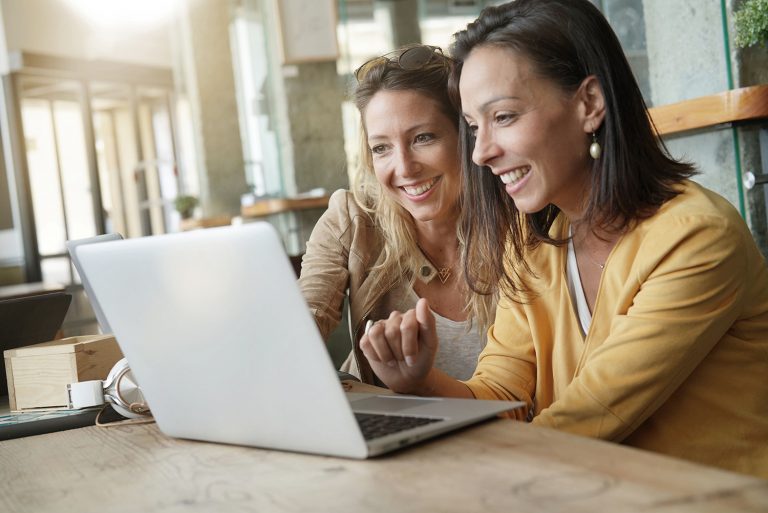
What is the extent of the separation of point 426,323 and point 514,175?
0.41 metres

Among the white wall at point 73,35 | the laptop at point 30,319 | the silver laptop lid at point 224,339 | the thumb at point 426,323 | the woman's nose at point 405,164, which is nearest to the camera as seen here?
the silver laptop lid at point 224,339

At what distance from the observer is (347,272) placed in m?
2.09

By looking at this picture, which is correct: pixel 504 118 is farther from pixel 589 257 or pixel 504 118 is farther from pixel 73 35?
pixel 73 35

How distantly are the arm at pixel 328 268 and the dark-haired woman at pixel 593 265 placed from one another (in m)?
0.50

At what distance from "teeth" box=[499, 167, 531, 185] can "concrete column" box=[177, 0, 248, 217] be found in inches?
282

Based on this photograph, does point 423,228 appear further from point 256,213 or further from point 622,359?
point 256,213

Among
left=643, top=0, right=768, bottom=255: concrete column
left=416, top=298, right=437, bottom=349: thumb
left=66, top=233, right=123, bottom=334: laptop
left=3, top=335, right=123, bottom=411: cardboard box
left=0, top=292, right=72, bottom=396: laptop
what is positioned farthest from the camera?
left=643, top=0, right=768, bottom=255: concrete column

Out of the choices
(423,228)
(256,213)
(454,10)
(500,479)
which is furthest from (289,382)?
(454,10)

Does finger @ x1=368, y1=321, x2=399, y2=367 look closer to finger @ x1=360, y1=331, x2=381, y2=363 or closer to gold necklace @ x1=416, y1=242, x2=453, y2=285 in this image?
finger @ x1=360, y1=331, x2=381, y2=363

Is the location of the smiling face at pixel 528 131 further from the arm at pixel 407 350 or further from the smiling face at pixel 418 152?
the smiling face at pixel 418 152

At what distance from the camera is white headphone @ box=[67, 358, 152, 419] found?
135 centimetres

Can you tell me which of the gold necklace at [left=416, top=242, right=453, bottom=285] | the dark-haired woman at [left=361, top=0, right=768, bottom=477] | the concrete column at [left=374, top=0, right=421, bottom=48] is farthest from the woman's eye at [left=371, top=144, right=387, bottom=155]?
the concrete column at [left=374, top=0, right=421, bottom=48]

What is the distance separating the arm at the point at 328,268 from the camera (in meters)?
2.02

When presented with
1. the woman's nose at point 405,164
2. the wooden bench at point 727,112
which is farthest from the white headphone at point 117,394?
the wooden bench at point 727,112
